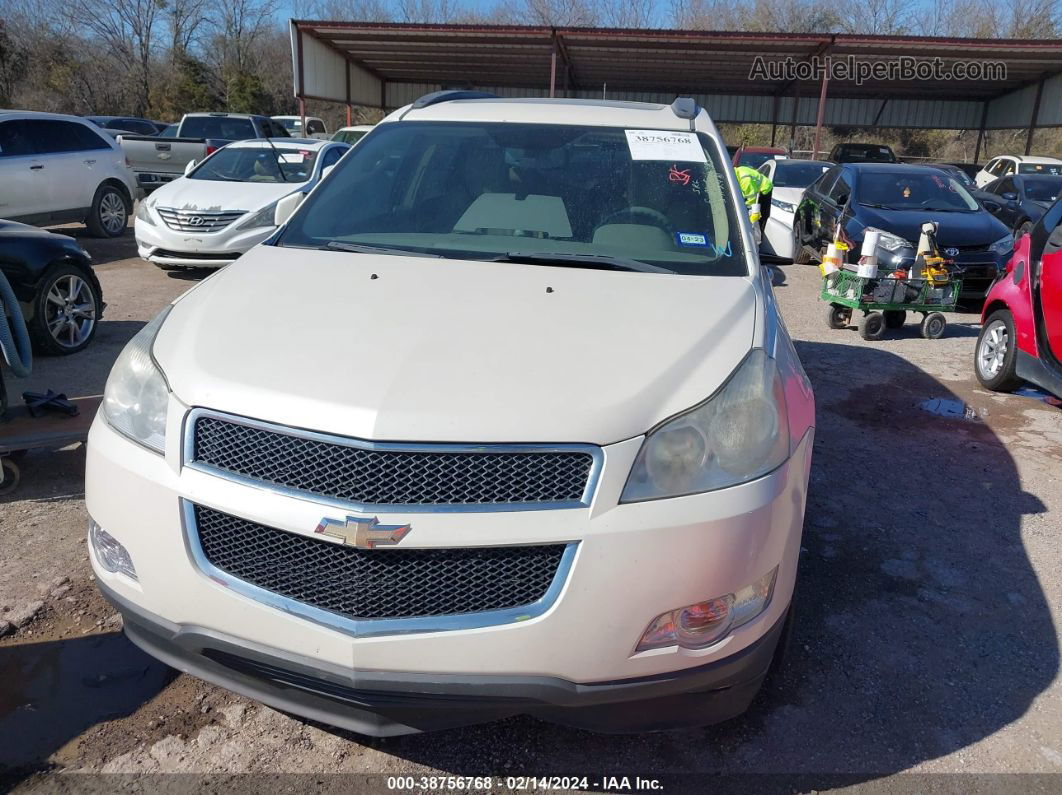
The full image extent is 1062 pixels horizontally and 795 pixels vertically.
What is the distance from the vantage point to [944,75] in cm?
2561

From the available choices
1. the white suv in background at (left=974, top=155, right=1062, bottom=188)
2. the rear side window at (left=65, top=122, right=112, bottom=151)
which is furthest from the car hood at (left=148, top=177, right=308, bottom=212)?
the white suv in background at (left=974, top=155, right=1062, bottom=188)

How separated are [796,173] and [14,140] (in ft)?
43.4

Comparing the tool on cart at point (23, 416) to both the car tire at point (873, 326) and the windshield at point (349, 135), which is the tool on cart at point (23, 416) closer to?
the car tire at point (873, 326)

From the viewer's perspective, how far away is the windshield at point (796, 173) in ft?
51.6

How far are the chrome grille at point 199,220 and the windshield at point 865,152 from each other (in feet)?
64.7

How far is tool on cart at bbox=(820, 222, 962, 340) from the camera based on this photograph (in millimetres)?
7914

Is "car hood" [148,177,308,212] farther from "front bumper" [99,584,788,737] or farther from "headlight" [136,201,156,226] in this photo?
"front bumper" [99,584,788,737]

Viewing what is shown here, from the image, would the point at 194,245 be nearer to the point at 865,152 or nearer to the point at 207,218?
the point at 207,218

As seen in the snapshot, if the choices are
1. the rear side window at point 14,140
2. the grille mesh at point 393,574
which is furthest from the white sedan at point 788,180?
the grille mesh at point 393,574

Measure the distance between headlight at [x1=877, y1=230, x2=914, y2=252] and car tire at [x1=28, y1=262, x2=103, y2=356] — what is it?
7.67m

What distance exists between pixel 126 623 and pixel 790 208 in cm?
1379

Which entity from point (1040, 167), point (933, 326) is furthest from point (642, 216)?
point (1040, 167)

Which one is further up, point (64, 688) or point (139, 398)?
point (139, 398)

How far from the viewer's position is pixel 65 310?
255 inches
